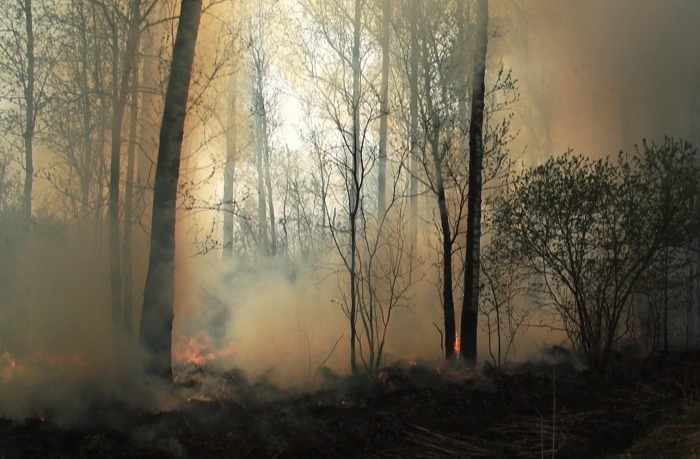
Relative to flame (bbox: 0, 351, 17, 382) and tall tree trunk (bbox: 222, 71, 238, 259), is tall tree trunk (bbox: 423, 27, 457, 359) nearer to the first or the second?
tall tree trunk (bbox: 222, 71, 238, 259)

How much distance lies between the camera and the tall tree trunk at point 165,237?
24.1ft

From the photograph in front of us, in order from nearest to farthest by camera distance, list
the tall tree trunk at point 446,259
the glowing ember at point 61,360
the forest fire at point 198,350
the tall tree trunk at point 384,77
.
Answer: the glowing ember at point 61,360 < the tall tree trunk at point 446,259 < the forest fire at point 198,350 < the tall tree trunk at point 384,77

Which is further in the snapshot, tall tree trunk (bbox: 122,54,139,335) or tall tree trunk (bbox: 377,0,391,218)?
tall tree trunk (bbox: 377,0,391,218)

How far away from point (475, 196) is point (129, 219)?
18.4 feet

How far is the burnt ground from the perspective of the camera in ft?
19.0

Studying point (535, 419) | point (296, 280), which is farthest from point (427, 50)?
point (535, 419)

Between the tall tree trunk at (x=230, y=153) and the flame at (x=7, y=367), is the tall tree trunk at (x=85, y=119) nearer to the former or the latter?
the flame at (x=7, y=367)

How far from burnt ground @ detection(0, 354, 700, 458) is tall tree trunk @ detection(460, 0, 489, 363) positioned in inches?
32.2

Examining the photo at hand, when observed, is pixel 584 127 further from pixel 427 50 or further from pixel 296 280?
pixel 296 280

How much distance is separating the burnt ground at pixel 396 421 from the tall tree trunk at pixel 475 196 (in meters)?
0.82

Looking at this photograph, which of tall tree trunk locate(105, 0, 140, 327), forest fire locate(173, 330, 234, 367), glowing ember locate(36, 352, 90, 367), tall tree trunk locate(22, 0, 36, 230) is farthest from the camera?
tall tree trunk locate(22, 0, 36, 230)

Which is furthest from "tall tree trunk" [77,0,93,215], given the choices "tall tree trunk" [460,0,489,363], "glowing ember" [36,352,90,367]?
"tall tree trunk" [460,0,489,363]

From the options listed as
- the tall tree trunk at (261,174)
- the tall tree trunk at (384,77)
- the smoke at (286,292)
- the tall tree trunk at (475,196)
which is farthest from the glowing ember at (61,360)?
the tall tree trunk at (261,174)

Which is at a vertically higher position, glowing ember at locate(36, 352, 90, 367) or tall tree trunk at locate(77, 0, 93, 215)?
tall tree trunk at locate(77, 0, 93, 215)
